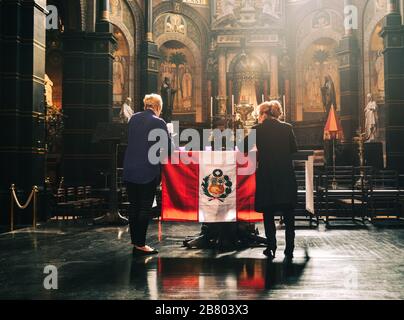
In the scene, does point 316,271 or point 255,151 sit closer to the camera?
point 316,271

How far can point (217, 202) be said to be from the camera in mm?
5203

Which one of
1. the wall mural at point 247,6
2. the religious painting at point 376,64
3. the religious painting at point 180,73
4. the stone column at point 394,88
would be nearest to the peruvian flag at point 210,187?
the stone column at point 394,88

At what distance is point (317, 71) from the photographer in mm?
18938

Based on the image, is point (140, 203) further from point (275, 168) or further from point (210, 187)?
point (275, 168)

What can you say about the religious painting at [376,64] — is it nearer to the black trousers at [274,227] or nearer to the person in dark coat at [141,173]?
the black trousers at [274,227]

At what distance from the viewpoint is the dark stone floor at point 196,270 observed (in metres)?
3.14

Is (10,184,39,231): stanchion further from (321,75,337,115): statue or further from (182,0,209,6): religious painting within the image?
(182,0,209,6): religious painting

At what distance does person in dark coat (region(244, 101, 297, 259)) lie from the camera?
455 centimetres

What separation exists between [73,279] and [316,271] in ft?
6.90

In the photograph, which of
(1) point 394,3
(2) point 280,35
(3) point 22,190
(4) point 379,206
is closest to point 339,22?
(2) point 280,35

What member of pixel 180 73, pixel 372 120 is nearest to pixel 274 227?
pixel 372 120

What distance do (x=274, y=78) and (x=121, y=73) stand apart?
6.67 m

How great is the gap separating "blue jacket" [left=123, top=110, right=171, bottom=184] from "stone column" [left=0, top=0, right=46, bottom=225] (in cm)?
373
